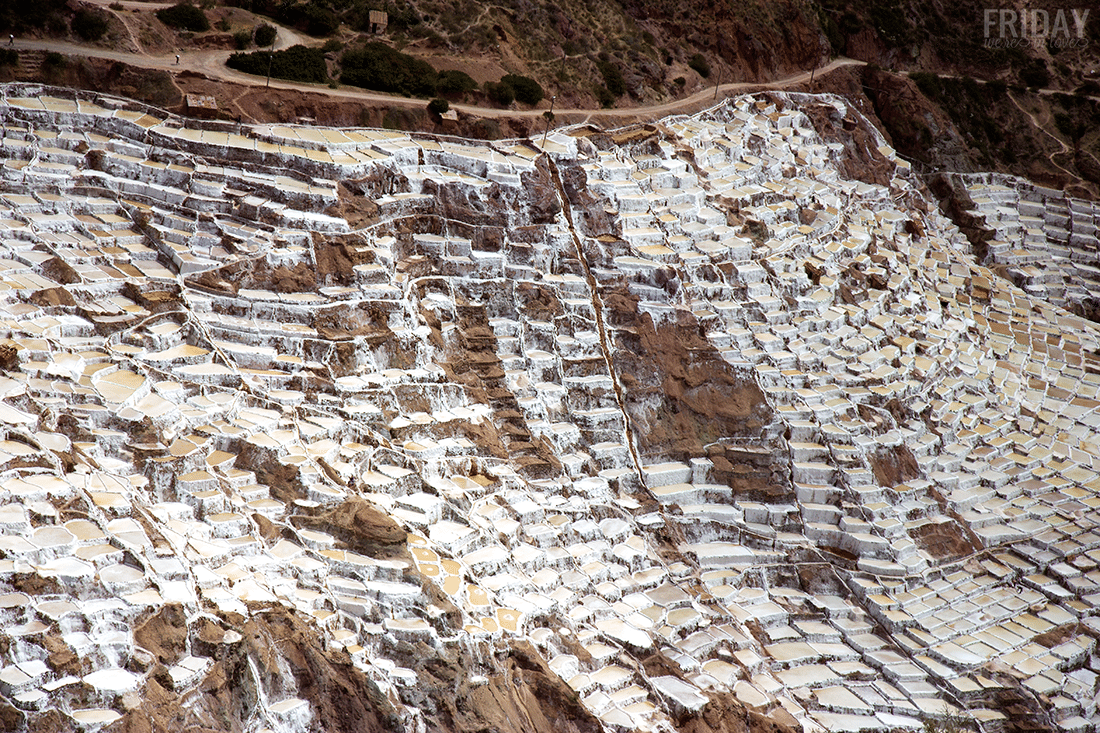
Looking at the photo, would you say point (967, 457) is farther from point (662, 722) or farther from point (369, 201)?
point (369, 201)

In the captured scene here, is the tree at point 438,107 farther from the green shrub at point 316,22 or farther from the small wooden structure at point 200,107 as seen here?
the small wooden structure at point 200,107

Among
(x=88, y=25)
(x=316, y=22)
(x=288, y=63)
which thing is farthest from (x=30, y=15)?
Answer: (x=316, y=22)

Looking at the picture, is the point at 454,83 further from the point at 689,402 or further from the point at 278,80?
the point at 689,402

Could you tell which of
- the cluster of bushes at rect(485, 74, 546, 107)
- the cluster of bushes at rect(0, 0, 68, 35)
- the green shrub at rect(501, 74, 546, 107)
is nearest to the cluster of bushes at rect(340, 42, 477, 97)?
the cluster of bushes at rect(485, 74, 546, 107)

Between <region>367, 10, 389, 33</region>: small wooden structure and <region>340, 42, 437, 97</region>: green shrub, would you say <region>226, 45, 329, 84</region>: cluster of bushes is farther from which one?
<region>367, 10, 389, 33</region>: small wooden structure

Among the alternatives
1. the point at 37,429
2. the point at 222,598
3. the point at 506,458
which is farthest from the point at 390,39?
the point at 222,598

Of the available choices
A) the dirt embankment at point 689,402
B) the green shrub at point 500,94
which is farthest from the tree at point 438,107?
the dirt embankment at point 689,402
